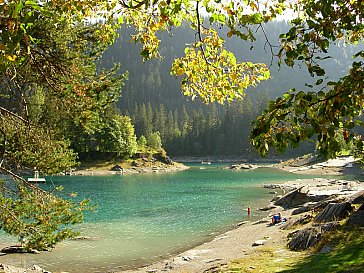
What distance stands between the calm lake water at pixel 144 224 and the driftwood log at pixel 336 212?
10.2m

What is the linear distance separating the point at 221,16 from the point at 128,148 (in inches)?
3816

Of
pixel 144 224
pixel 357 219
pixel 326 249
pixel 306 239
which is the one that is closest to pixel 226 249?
pixel 306 239

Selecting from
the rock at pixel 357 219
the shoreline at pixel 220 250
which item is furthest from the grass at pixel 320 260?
the shoreline at pixel 220 250

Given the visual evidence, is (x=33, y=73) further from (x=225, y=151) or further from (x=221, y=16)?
(x=225, y=151)

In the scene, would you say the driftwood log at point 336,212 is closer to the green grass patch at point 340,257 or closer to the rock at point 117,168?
the green grass patch at point 340,257

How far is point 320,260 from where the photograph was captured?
12875 millimetres

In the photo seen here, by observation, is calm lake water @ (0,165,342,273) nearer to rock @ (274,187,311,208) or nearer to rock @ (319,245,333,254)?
rock @ (274,187,311,208)

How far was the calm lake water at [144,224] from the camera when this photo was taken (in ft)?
77.4

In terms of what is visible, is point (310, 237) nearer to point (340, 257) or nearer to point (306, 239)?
point (306, 239)

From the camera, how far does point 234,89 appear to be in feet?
18.1

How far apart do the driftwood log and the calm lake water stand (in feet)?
33.5

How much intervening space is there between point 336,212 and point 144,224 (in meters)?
19.2

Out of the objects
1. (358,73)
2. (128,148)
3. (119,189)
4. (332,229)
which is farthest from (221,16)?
(128,148)

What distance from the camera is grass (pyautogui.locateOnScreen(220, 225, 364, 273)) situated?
37.4ft
